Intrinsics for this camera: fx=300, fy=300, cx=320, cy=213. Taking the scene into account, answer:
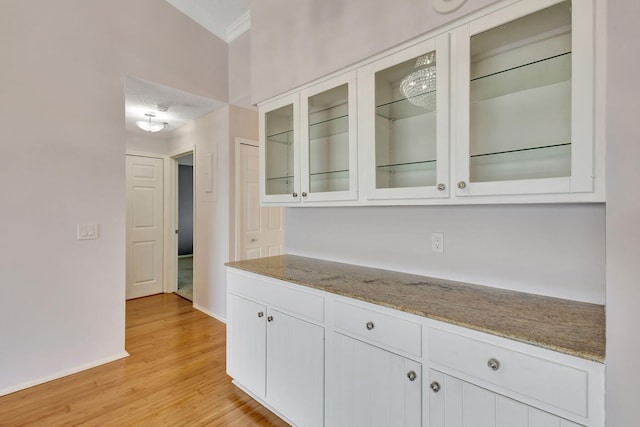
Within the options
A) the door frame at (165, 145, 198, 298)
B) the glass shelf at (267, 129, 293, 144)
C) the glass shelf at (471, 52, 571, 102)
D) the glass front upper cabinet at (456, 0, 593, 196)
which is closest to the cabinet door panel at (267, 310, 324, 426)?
the glass front upper cabinet at (456, 0, 593, 196)

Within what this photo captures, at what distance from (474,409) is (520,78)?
135 centimetres

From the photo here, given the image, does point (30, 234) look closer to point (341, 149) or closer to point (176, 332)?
point (176, 332)

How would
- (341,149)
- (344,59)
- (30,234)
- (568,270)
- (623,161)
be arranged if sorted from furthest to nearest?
(30,234) < (341,149) < (344,59) < (568,270) < (623,161)

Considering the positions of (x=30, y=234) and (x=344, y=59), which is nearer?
(x=344, y=59)

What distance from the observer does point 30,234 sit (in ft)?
7.20

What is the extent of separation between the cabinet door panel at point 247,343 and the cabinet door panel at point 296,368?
0.08 metres

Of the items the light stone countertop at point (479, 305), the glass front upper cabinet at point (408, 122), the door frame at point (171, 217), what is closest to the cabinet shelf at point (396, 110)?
the glass front upper cabinet at point (408, 122)

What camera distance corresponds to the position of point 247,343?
200 cm

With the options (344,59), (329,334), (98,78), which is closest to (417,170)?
(344,59)

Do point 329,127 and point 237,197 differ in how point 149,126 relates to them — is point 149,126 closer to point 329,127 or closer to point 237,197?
point 237,197

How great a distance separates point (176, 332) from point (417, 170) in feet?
9.70

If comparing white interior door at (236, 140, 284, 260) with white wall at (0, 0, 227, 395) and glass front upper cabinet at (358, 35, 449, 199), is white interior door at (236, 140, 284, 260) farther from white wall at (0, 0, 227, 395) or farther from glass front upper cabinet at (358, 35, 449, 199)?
glass front upper cabinet at (358, 35, 449, 199)

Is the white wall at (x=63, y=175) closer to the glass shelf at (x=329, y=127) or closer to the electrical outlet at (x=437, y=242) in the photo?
the glass shelf at (x=329, y=127)

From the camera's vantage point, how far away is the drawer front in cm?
159
